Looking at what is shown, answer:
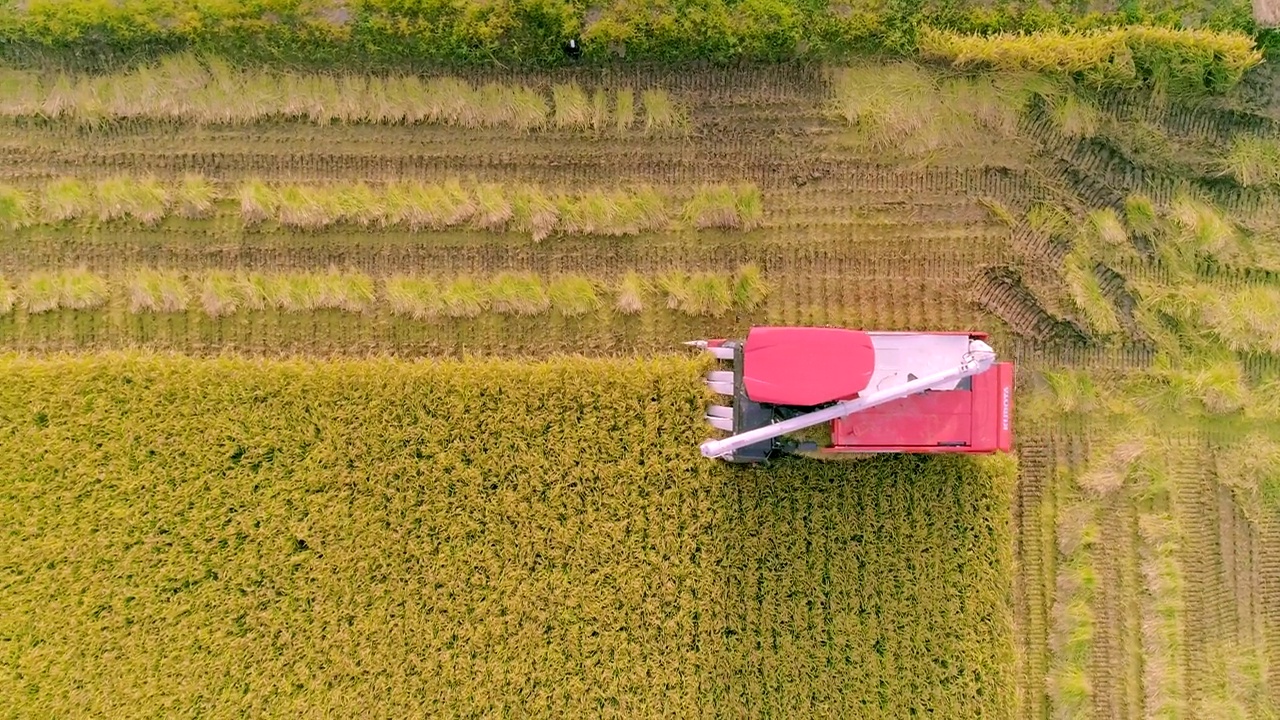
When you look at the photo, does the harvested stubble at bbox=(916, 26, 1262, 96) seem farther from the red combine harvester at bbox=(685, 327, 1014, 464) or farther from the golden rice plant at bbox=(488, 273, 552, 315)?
the golden rice plant at bbox=(488, 273, 552, 315)

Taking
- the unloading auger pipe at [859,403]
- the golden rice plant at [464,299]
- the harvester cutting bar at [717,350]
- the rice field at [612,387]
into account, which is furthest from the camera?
the golden rice plant at [464,299]

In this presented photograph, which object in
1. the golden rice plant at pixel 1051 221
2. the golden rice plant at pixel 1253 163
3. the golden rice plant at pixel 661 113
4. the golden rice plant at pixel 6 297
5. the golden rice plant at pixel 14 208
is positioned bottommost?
the golden rice plant at pixel 6 297

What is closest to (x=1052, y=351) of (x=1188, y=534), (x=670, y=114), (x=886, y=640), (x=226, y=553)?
(x=1188, y=534)

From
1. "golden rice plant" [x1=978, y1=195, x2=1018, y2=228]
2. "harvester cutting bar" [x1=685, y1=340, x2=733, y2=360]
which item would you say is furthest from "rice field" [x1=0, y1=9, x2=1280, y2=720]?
"harvester cutting bar" [x1=685, y1=340, x2=733, y2=360]

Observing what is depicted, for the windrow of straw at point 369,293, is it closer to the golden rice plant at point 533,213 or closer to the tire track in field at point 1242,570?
the golden rice plant at point 533,213

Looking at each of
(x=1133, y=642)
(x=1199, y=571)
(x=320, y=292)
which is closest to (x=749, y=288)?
(x=320, y=292)

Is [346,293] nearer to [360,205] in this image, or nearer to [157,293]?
[360,205]

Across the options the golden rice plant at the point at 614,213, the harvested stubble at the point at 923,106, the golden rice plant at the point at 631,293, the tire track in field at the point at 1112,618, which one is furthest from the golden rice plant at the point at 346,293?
the tire track in field at the point at 1112,618

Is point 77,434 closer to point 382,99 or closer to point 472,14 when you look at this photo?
point 382,99
